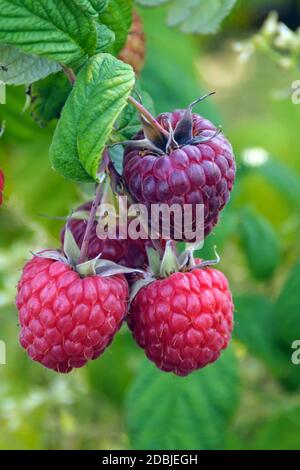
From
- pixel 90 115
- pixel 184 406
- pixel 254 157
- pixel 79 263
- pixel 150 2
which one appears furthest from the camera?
pixel 254 157

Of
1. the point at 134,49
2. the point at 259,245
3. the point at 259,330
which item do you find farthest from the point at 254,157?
the point at 134,49

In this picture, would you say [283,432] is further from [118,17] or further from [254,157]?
[118,17]

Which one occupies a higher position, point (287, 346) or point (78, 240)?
point (78, 240)

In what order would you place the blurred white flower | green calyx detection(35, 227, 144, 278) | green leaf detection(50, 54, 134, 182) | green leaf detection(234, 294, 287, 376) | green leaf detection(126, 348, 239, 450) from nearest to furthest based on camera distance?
green leaf detection(50, 54, 134, 182) < green calyx detection(35, 227, 144, 278) < green leaf detection(126, 348, 239, 450) < green leaf detection(234, 294, 287, 376) < the blurred white flower

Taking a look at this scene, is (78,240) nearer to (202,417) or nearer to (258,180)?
(202,417)

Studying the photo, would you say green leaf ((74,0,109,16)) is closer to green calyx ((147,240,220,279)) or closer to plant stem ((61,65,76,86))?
plant stem ((61,65,76,86))

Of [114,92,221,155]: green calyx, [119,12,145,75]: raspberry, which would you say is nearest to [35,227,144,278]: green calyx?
[114,92,221,155]: green calyx
